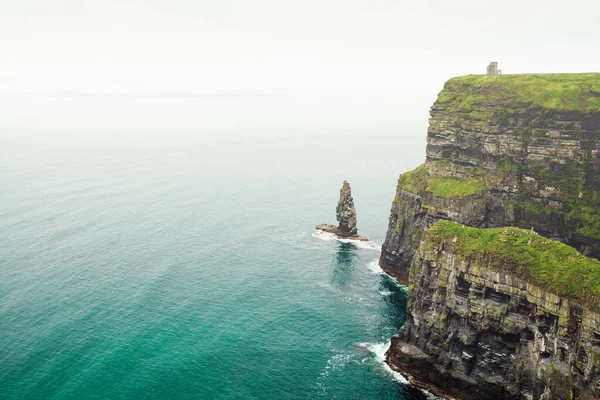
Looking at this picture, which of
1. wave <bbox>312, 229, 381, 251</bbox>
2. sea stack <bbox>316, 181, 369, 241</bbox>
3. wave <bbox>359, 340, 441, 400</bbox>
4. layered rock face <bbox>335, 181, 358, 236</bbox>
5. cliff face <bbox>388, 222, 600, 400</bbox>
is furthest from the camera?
sea stack <bbox>316, 181, 369, 241</bbox>

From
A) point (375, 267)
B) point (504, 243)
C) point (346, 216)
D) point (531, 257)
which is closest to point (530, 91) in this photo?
point (504, 243)

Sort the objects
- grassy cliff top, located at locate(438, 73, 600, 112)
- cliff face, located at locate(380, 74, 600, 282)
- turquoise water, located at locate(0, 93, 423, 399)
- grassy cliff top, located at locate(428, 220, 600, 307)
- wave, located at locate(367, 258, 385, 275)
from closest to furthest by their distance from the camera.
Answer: grassy cliff top, located at locate(428, 220, 600, 307) → turquoise water, located at locate(0, 93, 423, 399) → cliff face, located at locate(380, 74, 600, 282) → grassy cliff top, located at locate(438, 73, 600, 112) → wave, located at locate(367, 258, 385, 275)

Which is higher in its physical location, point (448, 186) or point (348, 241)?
point (448, 186)

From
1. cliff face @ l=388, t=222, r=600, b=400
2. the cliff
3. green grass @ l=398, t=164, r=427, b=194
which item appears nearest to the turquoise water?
cliff face @ l=388, t=222, r=600, b=400

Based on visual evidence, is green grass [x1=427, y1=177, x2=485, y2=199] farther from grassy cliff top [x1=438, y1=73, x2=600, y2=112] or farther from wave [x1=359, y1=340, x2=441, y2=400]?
wave [x1=359, y1=340, x2=441, y2=400]

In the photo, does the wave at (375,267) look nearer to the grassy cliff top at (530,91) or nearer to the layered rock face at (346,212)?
the layered rock face at (346,212)

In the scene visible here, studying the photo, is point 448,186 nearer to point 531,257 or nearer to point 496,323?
point 531,257
